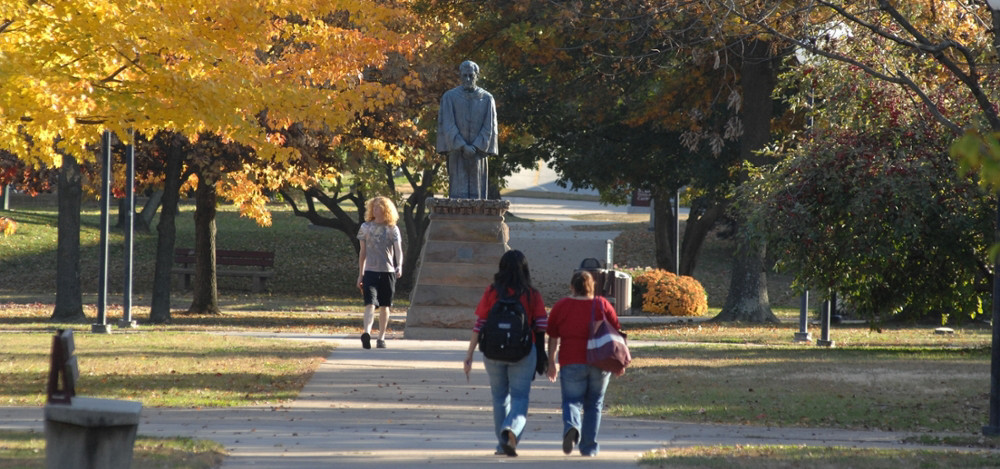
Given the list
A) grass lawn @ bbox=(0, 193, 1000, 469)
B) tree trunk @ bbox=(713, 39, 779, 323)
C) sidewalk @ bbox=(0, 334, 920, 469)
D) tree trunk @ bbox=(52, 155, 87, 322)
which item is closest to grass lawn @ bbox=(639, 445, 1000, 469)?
grass lawn @ bbox=(0, 193, 1000, 469)

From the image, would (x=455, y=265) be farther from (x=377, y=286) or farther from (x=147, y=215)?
(x=147, y=215)

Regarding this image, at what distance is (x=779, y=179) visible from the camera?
16.1 metres

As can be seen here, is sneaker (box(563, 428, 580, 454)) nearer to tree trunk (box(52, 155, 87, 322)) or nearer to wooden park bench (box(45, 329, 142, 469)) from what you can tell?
wooden park bench (box(45, 329, 142, 469))

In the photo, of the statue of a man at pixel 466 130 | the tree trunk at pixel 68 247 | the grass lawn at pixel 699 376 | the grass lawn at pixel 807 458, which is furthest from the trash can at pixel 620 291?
the grass lawn at pixel 807 458

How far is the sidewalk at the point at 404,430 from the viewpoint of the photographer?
785 centimetres

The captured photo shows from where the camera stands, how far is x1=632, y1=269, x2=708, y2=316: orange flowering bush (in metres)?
25.8

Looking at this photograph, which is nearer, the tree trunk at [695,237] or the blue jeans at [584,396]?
the blue jeans at [584,396]

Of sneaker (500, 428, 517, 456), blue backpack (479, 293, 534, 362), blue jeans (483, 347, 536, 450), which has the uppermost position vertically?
blue backpack (479, 293, 534, 362)

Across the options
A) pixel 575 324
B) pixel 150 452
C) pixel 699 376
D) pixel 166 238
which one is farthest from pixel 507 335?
pixel 166 238

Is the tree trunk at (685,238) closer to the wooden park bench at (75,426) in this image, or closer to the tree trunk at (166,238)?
the tree trunk at (166,238)

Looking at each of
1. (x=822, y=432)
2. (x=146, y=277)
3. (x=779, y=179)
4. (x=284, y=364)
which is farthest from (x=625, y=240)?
(x=822, y=432)

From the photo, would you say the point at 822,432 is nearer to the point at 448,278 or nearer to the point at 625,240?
the point at 448,278

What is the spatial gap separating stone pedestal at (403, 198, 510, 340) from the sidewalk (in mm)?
3838

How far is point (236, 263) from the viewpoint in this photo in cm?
3359
